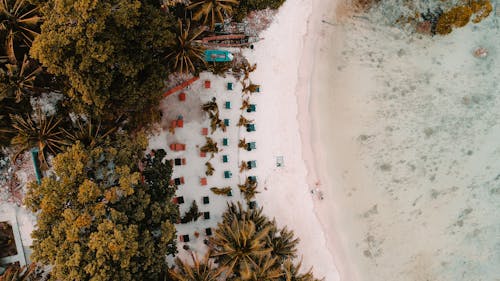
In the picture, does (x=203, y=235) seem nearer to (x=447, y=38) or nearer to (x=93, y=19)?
(x=93, y=19)

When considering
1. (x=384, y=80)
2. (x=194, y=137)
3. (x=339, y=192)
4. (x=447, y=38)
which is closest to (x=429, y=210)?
(x=339, y=192)

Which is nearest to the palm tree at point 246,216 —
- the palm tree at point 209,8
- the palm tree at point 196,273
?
the palm tree at point 196,273

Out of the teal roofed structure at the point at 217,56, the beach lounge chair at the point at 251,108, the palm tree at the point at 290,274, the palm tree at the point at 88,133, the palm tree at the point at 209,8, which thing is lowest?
the palm tree at the point at 290,274

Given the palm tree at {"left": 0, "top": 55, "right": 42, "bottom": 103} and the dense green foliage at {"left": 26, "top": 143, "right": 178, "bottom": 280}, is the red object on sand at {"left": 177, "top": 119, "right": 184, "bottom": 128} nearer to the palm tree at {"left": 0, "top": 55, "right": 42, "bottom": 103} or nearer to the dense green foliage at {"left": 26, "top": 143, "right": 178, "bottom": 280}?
the dense green foliage at {"left": 26, "top": 143, "right": 178, "bottom": 280}

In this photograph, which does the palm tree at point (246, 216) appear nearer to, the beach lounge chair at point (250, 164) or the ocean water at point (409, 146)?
the beach lounge chair at point (250, 164)

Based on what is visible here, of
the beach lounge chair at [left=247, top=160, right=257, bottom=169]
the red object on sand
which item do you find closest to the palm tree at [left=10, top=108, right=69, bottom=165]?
the red object on sand
